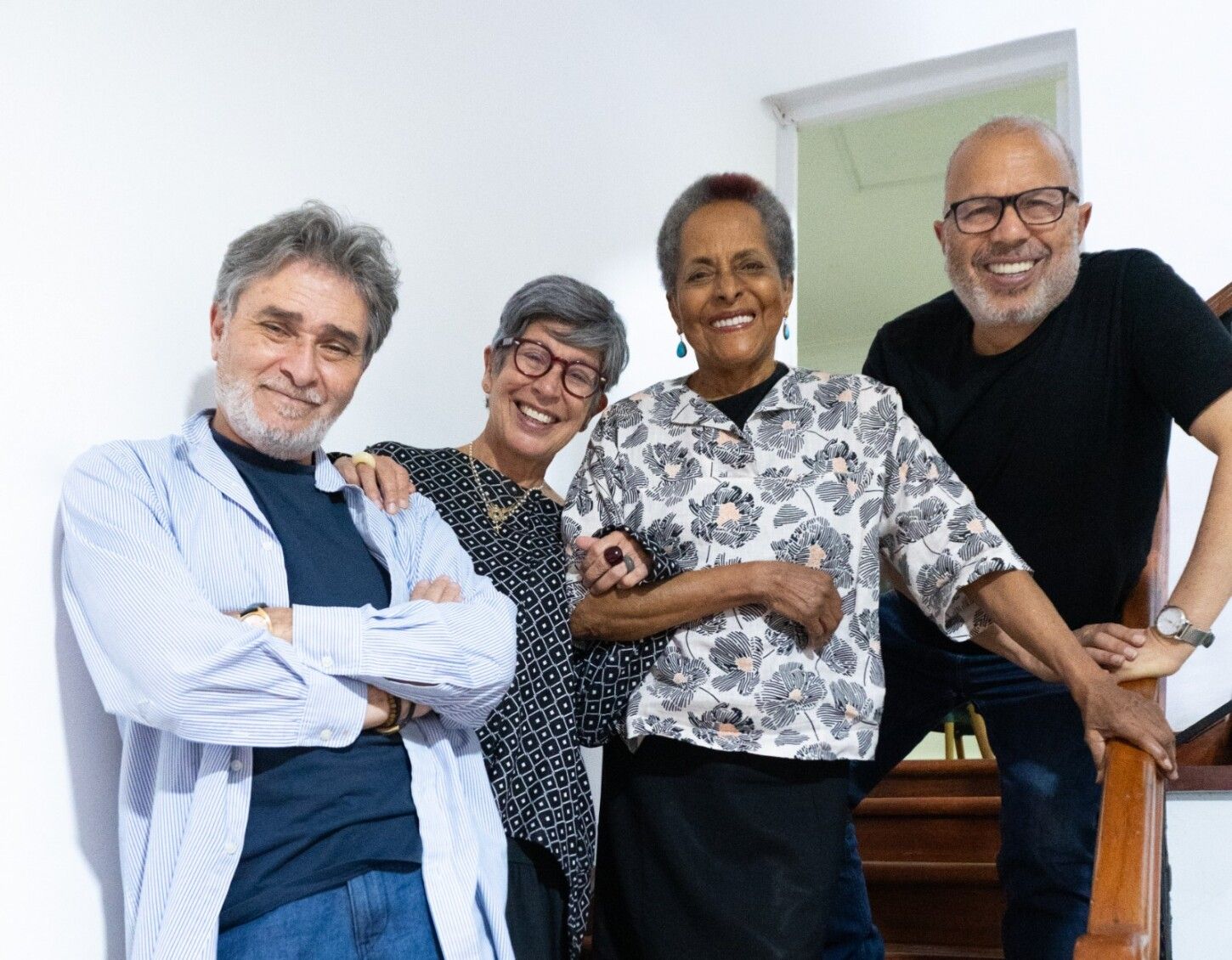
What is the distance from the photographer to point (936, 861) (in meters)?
3.12

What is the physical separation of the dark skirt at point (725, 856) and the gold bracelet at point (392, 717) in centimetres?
44

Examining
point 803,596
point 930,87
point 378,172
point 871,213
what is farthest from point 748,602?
point 871,213

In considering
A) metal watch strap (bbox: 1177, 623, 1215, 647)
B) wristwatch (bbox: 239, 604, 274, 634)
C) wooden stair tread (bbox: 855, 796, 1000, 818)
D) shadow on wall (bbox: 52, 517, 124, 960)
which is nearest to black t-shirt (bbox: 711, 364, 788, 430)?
metal watch strap (bbox: 1177, 623, 1215, 647)

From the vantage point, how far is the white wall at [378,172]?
1638mm

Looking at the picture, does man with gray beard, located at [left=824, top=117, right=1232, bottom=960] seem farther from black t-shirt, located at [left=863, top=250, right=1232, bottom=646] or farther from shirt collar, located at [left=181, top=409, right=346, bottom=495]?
shirt collar, located at [left=181, top=409, right=346, bottom=495]

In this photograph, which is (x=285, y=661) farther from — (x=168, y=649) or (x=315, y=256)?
(x=315, y=256)

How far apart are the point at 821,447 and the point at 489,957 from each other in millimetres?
899

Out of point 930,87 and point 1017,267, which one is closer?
point 1017,267

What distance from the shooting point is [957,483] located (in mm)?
1984

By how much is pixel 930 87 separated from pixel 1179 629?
2825 millimetres

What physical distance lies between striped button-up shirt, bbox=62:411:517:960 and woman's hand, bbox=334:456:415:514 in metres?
0.12

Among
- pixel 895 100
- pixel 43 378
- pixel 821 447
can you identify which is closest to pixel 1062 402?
pixel 821 447

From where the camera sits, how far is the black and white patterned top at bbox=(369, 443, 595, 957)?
71.2 inches

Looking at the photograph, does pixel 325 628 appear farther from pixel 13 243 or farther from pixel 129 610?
pixel 13 243
